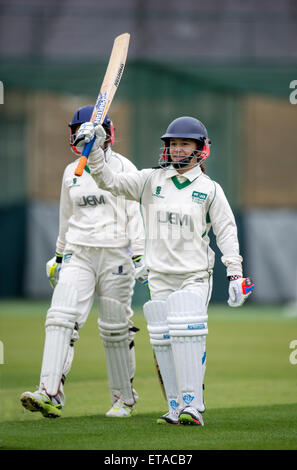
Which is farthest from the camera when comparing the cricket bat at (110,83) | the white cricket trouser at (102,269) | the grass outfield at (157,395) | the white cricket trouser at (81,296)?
the white cricket trouser at (102,269)

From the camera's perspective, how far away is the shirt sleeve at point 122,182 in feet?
18.5

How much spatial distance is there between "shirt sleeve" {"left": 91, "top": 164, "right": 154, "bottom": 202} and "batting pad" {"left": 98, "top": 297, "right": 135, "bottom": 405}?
2.83 feet

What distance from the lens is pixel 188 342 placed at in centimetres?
549

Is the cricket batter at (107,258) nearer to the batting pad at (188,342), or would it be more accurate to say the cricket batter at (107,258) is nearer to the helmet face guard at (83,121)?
the helmet face guard at (83,121)

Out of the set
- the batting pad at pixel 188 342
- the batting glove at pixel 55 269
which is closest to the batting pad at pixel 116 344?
the batting glove at pixel 55 269

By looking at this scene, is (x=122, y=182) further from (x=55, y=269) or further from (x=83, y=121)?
(x=55, y=269)

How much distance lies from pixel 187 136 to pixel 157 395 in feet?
8.69

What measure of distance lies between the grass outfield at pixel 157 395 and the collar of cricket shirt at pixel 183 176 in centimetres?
146

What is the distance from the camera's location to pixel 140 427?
18.1 feet

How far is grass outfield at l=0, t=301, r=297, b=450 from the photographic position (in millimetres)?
4973

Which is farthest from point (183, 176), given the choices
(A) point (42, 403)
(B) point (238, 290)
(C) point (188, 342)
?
(A) point (42, 403)

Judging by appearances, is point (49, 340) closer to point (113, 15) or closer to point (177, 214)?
point (177, 214)

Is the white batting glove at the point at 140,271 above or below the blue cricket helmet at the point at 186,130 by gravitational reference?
below

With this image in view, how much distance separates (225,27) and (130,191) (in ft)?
34.3
